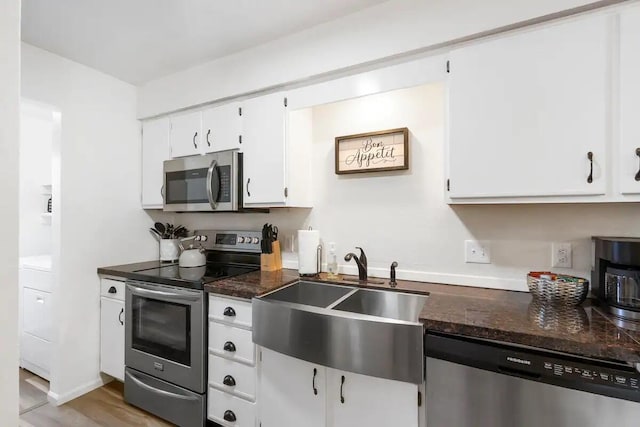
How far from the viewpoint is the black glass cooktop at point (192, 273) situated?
1825mm

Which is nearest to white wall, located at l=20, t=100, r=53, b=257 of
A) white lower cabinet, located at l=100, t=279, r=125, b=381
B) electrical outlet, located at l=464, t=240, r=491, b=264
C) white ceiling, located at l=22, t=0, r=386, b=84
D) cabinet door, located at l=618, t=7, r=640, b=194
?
white ceiling, located at l=22, t=0, r=386, b=84

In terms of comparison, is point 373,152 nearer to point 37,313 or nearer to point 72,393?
point 72,393

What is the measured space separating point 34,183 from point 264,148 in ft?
9.78

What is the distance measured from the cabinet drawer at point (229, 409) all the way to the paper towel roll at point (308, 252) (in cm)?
79

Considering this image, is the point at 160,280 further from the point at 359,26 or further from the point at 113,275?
the point at 359,26

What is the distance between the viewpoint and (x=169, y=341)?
190cm

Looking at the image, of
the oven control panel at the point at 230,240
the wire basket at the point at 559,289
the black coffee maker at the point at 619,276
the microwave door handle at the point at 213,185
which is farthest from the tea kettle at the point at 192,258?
the black coffee maker at the point at 619,276

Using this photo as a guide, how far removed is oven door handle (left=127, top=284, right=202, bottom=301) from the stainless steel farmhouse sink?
1.57 ft

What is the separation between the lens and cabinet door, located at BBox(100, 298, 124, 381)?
7.21ft

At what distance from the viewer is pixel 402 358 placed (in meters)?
1.17

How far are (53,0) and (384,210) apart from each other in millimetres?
2137

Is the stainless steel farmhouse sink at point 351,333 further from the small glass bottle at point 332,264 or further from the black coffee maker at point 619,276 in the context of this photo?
the black coffee maker at point 619,276

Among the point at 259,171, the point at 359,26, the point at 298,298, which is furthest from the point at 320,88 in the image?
the point at 298,298

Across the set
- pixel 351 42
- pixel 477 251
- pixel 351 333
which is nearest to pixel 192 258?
pixel 351 333
